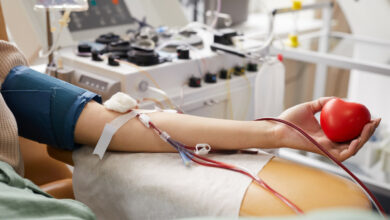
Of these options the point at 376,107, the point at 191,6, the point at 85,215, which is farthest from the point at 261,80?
the point at 376,107

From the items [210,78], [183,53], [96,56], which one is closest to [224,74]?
[210,78]

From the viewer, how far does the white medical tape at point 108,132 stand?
886 mm

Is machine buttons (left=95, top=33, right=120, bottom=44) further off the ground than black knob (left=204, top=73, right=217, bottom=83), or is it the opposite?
machine buttons (left=95, top=33, right=120, bottom=44)

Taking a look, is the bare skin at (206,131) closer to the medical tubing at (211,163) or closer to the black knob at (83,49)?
the medical tubing at (211,163)

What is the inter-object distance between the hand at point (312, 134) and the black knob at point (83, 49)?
80cm

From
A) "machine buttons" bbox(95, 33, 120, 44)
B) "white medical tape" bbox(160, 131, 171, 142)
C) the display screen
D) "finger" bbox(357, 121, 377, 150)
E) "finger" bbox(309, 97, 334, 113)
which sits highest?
the display screen

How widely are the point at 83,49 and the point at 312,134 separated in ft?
2.88

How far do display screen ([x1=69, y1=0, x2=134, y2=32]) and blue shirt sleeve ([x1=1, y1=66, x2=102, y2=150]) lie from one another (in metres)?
0.64

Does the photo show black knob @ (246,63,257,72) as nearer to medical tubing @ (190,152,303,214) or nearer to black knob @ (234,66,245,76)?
black knob @ (234,66,245,76)

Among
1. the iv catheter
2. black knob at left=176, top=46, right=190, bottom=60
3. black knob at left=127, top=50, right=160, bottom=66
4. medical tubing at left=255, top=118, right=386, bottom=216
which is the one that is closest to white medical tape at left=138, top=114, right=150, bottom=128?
the iv catheter

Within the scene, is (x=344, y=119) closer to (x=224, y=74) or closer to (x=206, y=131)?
(x=206, y=131)

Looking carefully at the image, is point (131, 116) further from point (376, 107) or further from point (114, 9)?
point (376, 107)

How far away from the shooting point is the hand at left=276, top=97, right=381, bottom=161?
79 cm

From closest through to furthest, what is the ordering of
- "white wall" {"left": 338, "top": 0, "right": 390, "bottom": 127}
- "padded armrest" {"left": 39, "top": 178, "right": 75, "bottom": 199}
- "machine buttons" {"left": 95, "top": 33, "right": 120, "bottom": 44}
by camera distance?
"padded armrest" {"left": 39, "top": 178, "right": 75, "bottom": 199}, "machine buttons" {"left": 95, "top": 33, "right": 120, "bottom": 44}, "white wall" {"left": 338, "top": 0, "right": 390, "bottom": 127}
